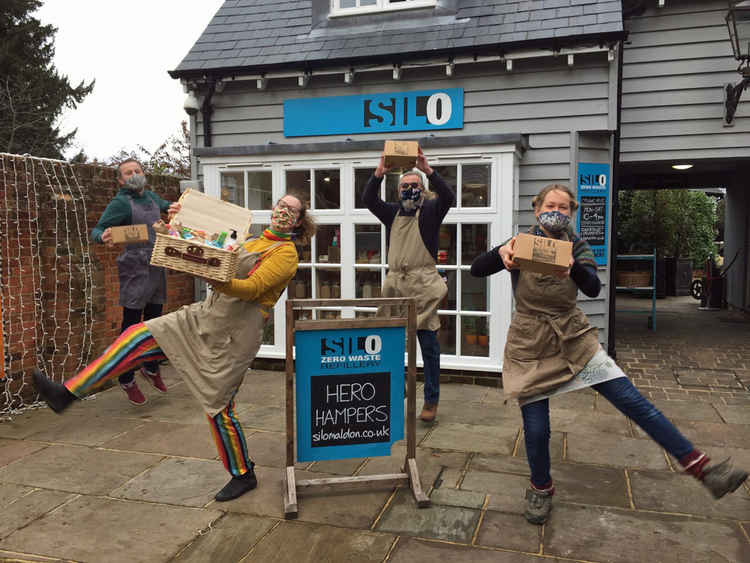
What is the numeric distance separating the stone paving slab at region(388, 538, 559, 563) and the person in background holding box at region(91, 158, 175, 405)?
129 inches

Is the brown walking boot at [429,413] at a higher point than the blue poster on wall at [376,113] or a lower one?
lower

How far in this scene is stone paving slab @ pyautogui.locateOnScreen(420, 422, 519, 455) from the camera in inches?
174

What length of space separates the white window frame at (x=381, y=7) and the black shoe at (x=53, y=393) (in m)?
6.13

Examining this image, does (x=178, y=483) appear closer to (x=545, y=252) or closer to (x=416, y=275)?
(x=416, y=275)

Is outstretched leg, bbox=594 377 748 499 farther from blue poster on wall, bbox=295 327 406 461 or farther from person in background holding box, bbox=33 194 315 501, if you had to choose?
person in background holding box, bbox=33 194 315 501

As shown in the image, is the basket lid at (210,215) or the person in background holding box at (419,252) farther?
the person in background holding box at (419,252)

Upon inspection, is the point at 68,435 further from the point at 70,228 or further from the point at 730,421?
the point at 730,421

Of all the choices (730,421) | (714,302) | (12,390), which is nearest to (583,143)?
(730,421)

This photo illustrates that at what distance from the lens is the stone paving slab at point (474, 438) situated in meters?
4.42

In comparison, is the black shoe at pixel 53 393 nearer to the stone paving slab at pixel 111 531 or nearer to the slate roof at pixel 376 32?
the stone paving slab at pixel 111 531

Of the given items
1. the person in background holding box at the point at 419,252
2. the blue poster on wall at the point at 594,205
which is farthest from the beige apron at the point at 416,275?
the blue poster on wall at the point at 594,205

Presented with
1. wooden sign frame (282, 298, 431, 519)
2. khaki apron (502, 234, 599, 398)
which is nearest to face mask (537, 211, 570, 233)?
khaki apron (502, 234, 599, 398)

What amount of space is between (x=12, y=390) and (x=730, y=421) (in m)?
6.00

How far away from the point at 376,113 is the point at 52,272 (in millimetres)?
3826
